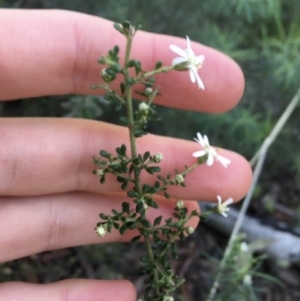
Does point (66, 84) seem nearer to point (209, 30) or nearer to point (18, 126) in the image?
point (18, 126)

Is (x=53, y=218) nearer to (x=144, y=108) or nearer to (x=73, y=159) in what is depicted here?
(x=73, y=159)

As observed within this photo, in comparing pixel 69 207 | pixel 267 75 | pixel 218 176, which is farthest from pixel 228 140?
pixel 69 207

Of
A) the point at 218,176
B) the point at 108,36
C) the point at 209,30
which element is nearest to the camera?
the point at 108,36

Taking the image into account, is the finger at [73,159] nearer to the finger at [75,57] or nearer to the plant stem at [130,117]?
the finger at [75,57]

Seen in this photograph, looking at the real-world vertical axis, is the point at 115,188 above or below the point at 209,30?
below

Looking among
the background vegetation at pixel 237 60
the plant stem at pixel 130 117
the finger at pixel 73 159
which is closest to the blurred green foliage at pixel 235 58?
the background vegetation at pixel 237 60

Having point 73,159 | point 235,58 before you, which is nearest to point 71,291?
point 73,159

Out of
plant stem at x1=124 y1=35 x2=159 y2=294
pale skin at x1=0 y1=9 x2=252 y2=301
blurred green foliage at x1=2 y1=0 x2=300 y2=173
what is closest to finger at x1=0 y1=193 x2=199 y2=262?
pale skin at x1=0 y1=9 x2=252 y2=301

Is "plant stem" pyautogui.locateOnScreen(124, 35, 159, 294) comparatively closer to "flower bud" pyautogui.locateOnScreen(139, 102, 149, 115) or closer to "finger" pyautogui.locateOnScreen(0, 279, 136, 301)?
"flower bud" pyautogui.locateOnScreen(139, 102, 149, 115)
